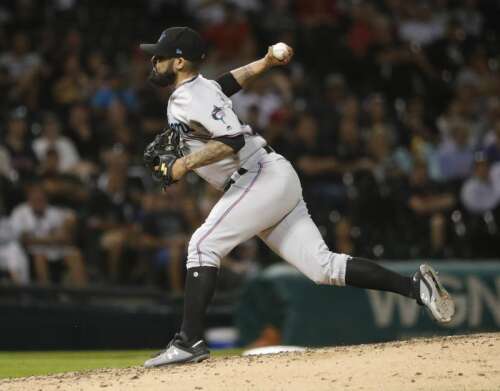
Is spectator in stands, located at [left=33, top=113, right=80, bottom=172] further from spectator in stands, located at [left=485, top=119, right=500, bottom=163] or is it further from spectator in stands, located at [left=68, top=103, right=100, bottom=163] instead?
spectator in stands, located at [left=485, top=119, right=500, bottom=163]

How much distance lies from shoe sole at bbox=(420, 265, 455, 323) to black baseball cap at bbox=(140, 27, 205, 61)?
5.62 ft

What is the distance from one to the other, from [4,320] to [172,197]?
2169 millimetres

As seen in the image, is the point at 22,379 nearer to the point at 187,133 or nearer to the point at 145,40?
the point at 187,133

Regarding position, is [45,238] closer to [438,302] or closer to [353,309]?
[353,309]

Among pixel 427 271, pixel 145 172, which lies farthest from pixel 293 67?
pixel 427 271

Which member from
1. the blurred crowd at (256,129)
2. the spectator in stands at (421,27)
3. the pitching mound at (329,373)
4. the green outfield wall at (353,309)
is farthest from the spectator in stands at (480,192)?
the pitching mound at (329,373)

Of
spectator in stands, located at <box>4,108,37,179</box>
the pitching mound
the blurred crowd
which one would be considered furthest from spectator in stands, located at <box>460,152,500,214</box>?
the pitching mound

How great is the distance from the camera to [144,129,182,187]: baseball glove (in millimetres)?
5508

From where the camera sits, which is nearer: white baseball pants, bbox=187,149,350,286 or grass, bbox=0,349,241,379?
white baseball pants, bbox=187,149,350,286

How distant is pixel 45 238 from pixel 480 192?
4.74 m

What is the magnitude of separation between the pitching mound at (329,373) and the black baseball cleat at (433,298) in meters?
0.18

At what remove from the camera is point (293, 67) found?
44.2ft

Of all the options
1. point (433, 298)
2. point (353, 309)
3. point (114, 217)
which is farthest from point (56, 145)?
point (433, 298)

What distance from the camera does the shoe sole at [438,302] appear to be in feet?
18.7
